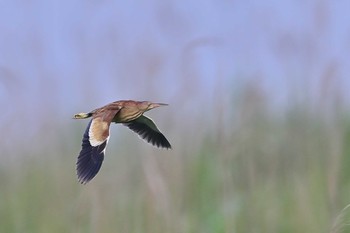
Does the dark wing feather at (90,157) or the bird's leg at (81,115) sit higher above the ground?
the bird's leg at (81,115)

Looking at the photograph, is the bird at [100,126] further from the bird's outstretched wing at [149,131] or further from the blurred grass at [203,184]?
the blurred grass at [203,184]

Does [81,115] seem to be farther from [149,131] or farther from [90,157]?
[149,131]

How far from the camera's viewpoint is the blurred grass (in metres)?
3.48

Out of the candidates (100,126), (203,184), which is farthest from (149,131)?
(203,184)

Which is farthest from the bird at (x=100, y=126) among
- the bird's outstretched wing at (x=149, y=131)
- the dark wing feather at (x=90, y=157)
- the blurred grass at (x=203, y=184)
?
the blurred grass at (x=203, y=184)

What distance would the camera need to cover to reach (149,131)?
1.95 metres

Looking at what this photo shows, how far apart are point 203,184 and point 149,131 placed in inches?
81.6

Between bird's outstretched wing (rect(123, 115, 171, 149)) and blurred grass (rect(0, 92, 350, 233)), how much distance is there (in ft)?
4.45

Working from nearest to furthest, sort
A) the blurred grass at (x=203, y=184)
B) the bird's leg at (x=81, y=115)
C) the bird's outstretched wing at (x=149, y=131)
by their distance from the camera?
the bird's leg at (x=81, y=115)
the bird's outstretched wing at (x=149, y=131)
the blurred grass at (x=203, y=184)

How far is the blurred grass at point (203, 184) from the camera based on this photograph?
137 inches

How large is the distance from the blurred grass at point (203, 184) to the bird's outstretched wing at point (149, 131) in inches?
53.4

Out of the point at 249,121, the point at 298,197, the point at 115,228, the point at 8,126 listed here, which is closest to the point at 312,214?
the point at 298,197

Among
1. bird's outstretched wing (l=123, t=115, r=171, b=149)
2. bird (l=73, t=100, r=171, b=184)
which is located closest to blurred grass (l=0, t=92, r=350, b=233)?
bird's outstretched wing (l=123, t=115, r=171, b=149)

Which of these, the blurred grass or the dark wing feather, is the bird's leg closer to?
the dark wing feather
